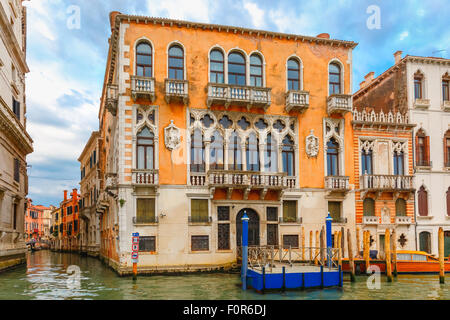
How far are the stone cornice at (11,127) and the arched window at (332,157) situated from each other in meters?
16.2

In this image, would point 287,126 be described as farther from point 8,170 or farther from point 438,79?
point 8,170

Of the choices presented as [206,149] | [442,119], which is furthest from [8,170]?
[442,119]

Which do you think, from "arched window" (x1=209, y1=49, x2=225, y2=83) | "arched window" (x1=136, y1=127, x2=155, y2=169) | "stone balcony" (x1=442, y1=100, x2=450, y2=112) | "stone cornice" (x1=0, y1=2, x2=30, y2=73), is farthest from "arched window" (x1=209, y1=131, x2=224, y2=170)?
"stone balcony" (x1=442, y1=100, x2=450, y2=112)

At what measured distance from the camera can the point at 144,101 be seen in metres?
22.1

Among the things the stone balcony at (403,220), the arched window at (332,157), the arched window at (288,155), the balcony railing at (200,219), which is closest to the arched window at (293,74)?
the arched window at (288,155)

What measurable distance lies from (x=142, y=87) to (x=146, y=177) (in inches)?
165

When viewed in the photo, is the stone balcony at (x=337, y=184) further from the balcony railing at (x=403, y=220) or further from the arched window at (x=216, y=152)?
the arched window at (x=216, y=152)

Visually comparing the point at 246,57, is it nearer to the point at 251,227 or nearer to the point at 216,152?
the point at 216,152

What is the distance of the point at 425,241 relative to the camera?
2589 centimetres

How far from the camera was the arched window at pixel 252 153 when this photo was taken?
23516 mm

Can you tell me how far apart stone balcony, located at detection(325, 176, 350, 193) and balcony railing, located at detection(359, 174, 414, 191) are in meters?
1.10

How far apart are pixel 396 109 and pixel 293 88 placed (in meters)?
7.29

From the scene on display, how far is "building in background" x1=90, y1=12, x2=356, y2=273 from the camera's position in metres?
21.8

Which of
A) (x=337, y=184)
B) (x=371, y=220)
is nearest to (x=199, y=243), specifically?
(x=337, y=184)
